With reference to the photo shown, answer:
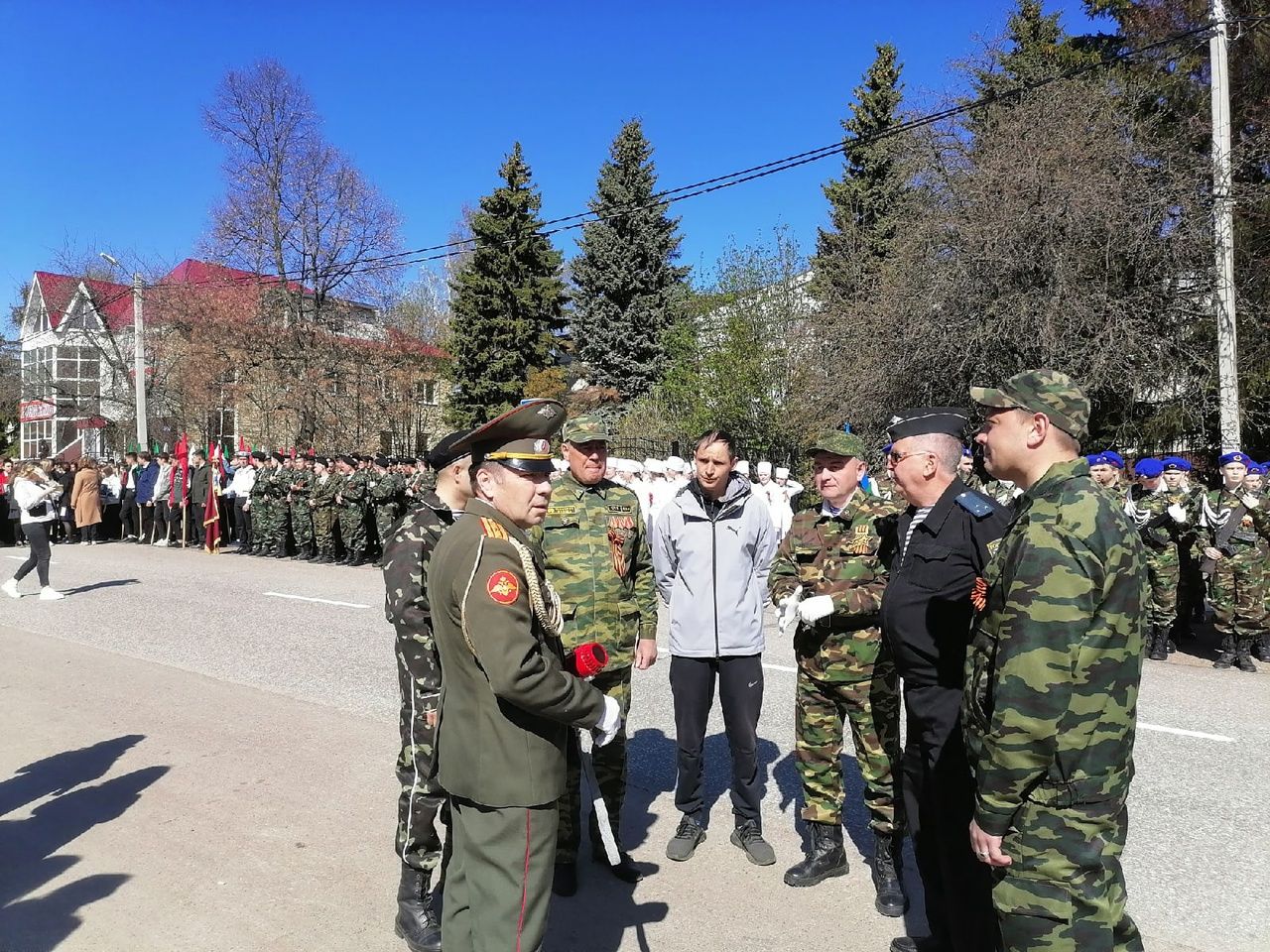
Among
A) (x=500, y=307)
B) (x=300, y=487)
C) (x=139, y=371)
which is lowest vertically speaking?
(x=300, y=487)

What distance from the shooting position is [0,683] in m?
7.95

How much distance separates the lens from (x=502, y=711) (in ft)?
8.91

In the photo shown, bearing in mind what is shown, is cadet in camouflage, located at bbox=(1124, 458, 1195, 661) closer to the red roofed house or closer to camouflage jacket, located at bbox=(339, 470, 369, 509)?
camouflage jacket, located at bbox=(339, 470, 369, 509)

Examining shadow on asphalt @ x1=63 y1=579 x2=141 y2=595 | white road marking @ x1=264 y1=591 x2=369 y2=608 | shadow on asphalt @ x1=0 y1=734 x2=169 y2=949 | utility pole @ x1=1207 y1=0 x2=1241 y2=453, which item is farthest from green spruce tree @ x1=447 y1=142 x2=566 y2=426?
shadow on asphalt @ x1=0 y1=734 x2=169 y2=949

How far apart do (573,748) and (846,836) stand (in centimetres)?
199

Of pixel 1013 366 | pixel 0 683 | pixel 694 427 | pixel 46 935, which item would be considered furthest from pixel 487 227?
pixel 46 935

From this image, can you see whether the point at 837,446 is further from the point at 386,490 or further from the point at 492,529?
the point at 386,490

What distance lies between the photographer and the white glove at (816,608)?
3803 mm

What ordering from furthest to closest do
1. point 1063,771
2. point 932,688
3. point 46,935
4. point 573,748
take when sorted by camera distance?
point 46,935 < point 573,748 < point 932,688 < point 1063,771

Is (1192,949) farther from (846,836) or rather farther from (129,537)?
(129,537)

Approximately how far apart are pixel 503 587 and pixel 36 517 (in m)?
12.8

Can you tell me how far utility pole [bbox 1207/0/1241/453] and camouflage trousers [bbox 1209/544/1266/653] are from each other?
4677 millimetres

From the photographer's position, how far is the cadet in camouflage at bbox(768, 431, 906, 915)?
12.8 ft

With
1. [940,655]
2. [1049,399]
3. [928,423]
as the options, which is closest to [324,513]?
[928,423]
